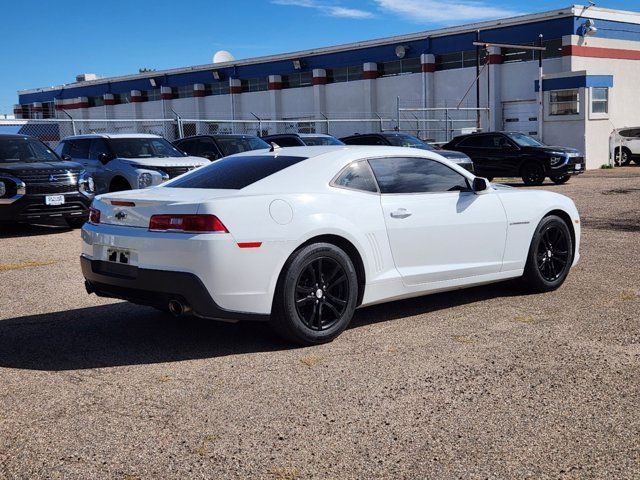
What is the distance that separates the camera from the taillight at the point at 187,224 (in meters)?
5.27

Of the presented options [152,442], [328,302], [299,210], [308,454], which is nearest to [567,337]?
[328,302]

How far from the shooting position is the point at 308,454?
147 inches

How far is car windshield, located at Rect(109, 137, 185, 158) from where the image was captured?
50.0 feet

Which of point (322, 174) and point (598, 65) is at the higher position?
point (598, 65)

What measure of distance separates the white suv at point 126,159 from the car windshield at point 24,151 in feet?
3.61

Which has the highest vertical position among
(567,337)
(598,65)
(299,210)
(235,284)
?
(598,65)

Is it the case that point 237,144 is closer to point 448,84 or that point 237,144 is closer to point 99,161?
point 99,161

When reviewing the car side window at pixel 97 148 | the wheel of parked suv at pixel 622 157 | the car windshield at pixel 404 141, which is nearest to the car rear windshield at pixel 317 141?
the car windshield at pixel 404 141

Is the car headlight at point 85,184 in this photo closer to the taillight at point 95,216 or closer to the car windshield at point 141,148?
the car windshield at point 141,148

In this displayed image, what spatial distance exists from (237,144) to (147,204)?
12.7 metres

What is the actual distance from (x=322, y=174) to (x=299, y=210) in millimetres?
506

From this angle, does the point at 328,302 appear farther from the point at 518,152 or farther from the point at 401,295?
the point at 518,152

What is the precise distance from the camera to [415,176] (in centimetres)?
657

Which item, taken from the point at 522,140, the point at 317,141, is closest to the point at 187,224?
the point at 317,141
